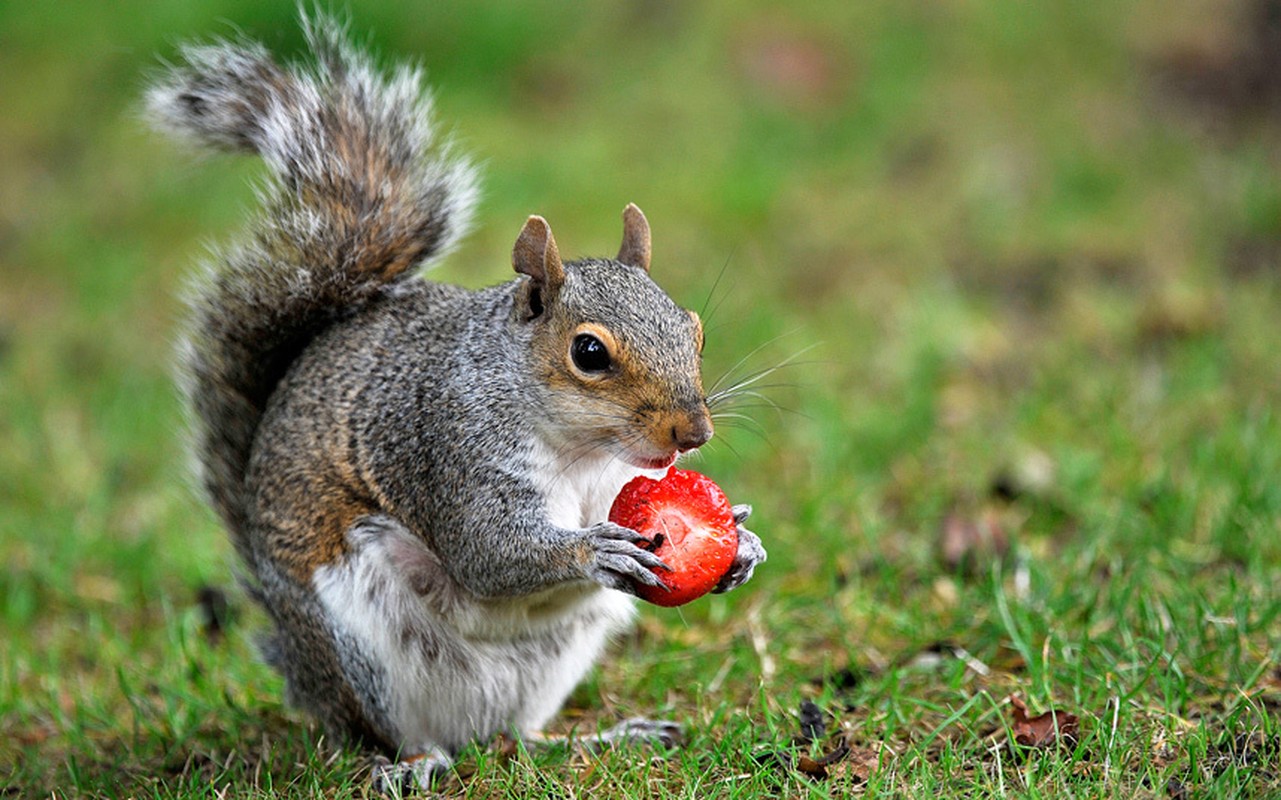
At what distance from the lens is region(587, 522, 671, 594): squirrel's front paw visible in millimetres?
1858

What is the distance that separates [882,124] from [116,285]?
2.60 metres

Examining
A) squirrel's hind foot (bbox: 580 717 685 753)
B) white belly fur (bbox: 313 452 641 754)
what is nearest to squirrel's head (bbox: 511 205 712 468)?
white belly fur (bbox: 313 452 641 754)

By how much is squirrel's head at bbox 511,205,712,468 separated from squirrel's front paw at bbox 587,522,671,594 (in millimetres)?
117

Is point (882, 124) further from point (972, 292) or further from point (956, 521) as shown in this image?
point (956, 521)

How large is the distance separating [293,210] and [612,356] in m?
0.67

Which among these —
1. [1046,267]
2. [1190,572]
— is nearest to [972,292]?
[1046,267]

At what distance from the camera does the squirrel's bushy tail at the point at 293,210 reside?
230 cm

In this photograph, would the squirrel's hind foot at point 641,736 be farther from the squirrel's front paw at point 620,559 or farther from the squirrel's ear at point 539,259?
the squirrel's ear at point 539,259

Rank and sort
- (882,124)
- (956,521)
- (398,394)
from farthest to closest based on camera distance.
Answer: (882,124)
(956,521)
(398,394)

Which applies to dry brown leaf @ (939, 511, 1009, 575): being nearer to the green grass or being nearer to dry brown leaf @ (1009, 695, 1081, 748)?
the green grass

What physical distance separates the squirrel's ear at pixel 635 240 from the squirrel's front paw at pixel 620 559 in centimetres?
52

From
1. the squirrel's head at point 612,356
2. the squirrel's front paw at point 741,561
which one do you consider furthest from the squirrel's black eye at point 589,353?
the squirrel's front paw at point 741,561

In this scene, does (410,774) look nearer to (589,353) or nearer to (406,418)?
(406,418)

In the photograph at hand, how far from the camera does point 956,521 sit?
2883 millimetres
